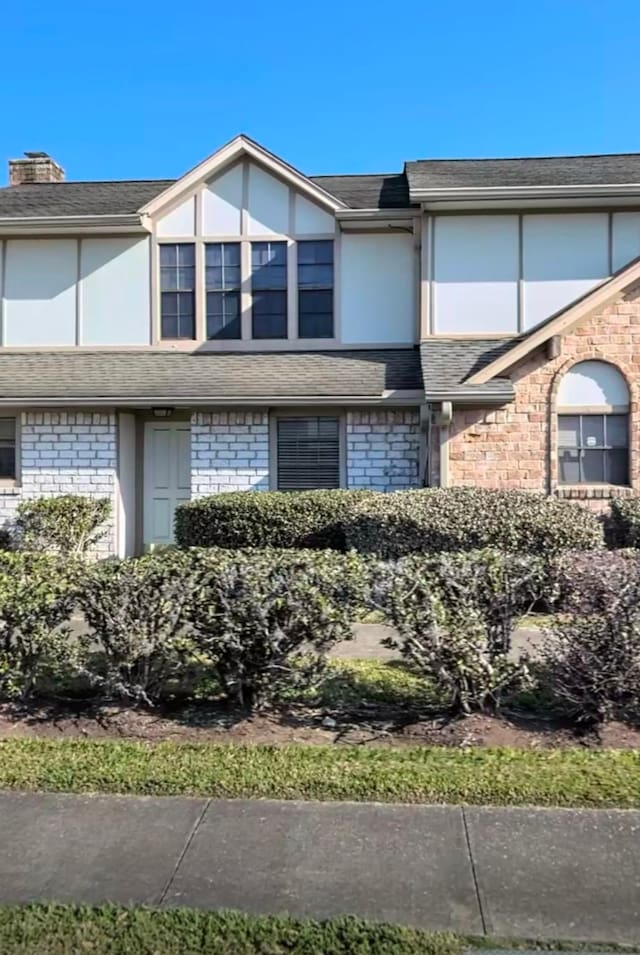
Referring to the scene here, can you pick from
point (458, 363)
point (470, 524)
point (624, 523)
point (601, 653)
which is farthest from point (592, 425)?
point (601, 653)

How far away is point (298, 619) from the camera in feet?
15.5

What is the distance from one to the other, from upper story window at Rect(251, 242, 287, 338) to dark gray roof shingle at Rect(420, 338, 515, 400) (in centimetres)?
265

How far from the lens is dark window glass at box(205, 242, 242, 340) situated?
1360cm

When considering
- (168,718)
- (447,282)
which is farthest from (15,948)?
(447,282)

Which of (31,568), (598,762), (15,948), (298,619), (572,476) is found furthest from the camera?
(572,476)

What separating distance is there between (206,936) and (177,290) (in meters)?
12.1

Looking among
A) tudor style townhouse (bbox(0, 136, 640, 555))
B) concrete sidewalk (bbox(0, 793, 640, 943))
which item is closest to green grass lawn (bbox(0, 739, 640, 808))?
concrete sidewalk (bbox(0, 793, 640, 943))

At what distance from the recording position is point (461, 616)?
15.4 ft

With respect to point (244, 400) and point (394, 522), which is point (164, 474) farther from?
point (394, 522)

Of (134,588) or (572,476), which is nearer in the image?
(134,588)

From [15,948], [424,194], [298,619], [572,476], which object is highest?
[424,194]

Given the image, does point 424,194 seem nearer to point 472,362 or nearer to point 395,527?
point 472,362

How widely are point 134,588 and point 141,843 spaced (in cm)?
171

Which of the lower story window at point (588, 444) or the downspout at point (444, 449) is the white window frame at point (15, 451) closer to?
the downspout at point (444, 449)
